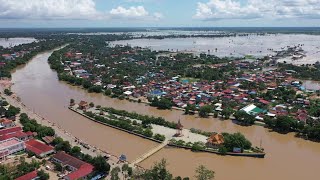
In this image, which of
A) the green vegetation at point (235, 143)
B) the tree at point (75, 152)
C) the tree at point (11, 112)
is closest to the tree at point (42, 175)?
the tree at point (75, 152)

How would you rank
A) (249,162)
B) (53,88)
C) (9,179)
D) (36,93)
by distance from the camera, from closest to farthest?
(9,179) < (249,162) < (36,93) < (53,88)

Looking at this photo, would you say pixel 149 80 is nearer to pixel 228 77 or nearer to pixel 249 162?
pixel 228 77

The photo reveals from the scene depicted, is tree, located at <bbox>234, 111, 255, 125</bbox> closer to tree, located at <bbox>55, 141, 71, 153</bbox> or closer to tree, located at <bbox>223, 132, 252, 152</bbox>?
tree, located at <bbox>223, 132, 252, 152</bbox>

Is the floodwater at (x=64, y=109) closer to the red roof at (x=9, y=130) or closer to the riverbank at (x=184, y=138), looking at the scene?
the riverbank at (x=184, y=138)

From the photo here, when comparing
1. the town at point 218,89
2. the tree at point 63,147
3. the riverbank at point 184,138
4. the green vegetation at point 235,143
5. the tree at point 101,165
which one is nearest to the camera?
the tree at point 101,165

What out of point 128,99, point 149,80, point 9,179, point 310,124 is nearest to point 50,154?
point 9,179

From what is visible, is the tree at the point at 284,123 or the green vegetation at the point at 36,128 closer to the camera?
the green vegetation at the point at 36,128

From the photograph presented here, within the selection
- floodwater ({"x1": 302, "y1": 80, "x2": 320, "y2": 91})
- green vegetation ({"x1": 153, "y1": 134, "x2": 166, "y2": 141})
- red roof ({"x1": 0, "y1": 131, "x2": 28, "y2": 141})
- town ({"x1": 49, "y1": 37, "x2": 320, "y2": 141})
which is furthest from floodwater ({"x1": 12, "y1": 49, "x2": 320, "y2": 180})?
floodwater ({"x1": 302, "y1": 80, "x2": 320, "y2": 91})

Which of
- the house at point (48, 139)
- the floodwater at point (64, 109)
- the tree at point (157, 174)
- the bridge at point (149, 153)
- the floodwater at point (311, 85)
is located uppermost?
the tree at point (157, 174)
